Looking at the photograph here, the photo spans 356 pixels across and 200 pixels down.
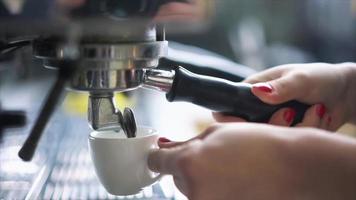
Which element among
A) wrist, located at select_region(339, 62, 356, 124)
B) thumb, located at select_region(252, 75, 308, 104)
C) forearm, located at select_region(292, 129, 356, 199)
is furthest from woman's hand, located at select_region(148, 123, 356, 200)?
wrist, located at select_region(339, 62, 356, 124)

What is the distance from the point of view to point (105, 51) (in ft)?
1.16

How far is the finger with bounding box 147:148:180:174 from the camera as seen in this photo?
0.38 m

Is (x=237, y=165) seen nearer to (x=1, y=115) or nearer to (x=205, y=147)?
(x=205, y=147)

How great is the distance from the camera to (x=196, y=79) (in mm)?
427

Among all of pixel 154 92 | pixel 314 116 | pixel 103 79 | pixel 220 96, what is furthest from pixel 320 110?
pixel 154 92

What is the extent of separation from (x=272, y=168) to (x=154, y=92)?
769 mm

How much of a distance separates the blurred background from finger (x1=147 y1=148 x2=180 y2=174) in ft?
0.16

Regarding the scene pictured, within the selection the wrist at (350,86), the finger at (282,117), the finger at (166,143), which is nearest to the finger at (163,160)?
the finger at (166,143)

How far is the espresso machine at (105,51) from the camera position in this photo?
33 centimetres

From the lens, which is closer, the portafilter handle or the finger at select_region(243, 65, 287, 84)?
the portafilter handle

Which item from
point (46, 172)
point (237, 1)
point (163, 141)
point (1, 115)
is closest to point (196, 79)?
point (163, 141)

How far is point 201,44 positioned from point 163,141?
116 cm

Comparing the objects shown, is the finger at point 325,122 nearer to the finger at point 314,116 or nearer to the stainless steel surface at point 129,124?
the finger at point 314,116

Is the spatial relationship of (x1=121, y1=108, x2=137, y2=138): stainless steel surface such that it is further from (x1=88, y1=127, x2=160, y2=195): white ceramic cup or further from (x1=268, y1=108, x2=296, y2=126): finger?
(x1=268, y1=108, x2=296, y2=126): finger
